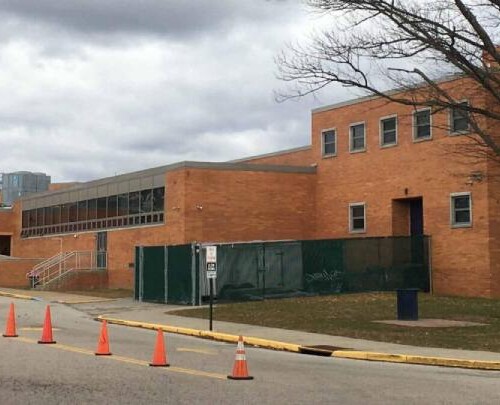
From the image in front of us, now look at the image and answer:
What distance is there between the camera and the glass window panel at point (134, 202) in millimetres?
37812

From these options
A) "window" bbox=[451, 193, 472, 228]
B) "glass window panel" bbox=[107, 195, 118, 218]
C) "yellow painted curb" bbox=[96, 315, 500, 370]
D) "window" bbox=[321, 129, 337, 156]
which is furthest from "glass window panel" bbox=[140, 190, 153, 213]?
"yellow painted curb" bbox=[96, 315, 500, 370]

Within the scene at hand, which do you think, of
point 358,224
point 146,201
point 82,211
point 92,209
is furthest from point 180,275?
point 82,211

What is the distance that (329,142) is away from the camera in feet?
117

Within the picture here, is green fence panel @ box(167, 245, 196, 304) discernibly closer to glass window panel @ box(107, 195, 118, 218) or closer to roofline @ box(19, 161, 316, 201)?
roofline @ box(19, 161, 316, 201)

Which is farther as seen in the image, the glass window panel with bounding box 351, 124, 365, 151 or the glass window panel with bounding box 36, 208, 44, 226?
the glass window panel with bounding box 36, 208, 44, 226

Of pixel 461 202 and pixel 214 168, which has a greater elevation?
pixel 214 168

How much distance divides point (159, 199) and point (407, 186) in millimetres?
12234

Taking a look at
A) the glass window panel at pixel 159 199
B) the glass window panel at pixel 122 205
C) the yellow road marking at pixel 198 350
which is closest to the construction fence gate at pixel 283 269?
the glass window panel at pixel 159 199

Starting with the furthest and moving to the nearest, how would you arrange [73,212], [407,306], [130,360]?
[73,212] < [407,306] < [130,360]

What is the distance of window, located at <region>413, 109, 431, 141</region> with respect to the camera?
30.2m

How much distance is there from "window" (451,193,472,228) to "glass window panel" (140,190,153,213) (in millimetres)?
15066

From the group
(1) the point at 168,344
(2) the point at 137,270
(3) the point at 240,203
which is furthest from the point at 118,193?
(1) the point at 168,344

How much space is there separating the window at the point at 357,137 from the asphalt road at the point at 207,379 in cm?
2019

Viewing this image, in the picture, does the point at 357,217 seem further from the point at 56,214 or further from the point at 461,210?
the point at 56,214
